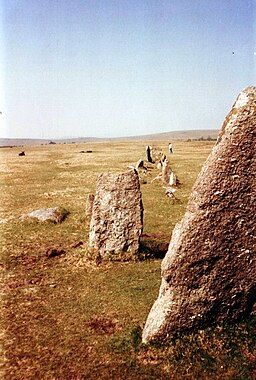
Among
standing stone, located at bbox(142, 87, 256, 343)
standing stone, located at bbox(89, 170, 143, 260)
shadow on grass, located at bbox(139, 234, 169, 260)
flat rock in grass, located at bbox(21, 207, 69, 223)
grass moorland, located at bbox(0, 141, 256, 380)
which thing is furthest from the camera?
flat rock in grass, located at bbox(21, 207, 69, 223)

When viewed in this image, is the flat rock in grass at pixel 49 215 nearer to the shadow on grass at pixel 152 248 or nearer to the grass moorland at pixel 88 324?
the grass moorland at pixel 88 324

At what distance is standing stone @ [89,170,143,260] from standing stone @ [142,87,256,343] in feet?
17.9

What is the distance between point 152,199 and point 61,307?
15.5m

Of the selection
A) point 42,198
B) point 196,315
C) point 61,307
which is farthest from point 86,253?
point 42,198

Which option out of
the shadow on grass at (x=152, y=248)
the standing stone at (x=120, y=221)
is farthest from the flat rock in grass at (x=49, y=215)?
the standing stone at (x=120, y=221)

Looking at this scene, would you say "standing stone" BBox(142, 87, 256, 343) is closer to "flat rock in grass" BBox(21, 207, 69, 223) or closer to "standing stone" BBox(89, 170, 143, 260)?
"standing stone" BBox(89, 170, 143, 260)

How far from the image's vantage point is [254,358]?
731cm

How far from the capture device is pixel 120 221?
44.5 ft

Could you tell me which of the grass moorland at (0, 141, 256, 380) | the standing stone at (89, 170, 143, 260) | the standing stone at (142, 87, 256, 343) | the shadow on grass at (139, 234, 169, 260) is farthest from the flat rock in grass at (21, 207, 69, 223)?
the standing stone at (142, 87, 256, 343)

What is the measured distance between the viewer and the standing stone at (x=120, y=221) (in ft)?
44.4

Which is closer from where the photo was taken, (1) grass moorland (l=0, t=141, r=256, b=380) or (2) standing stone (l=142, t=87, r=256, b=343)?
(1) grass moorland (l=0, t=141, r=256, b=380)

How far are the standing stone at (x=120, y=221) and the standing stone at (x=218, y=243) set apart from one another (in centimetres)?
546

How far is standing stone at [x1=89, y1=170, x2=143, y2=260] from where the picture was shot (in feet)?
44.4

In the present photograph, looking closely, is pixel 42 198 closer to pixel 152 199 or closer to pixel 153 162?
pixel 152 199
